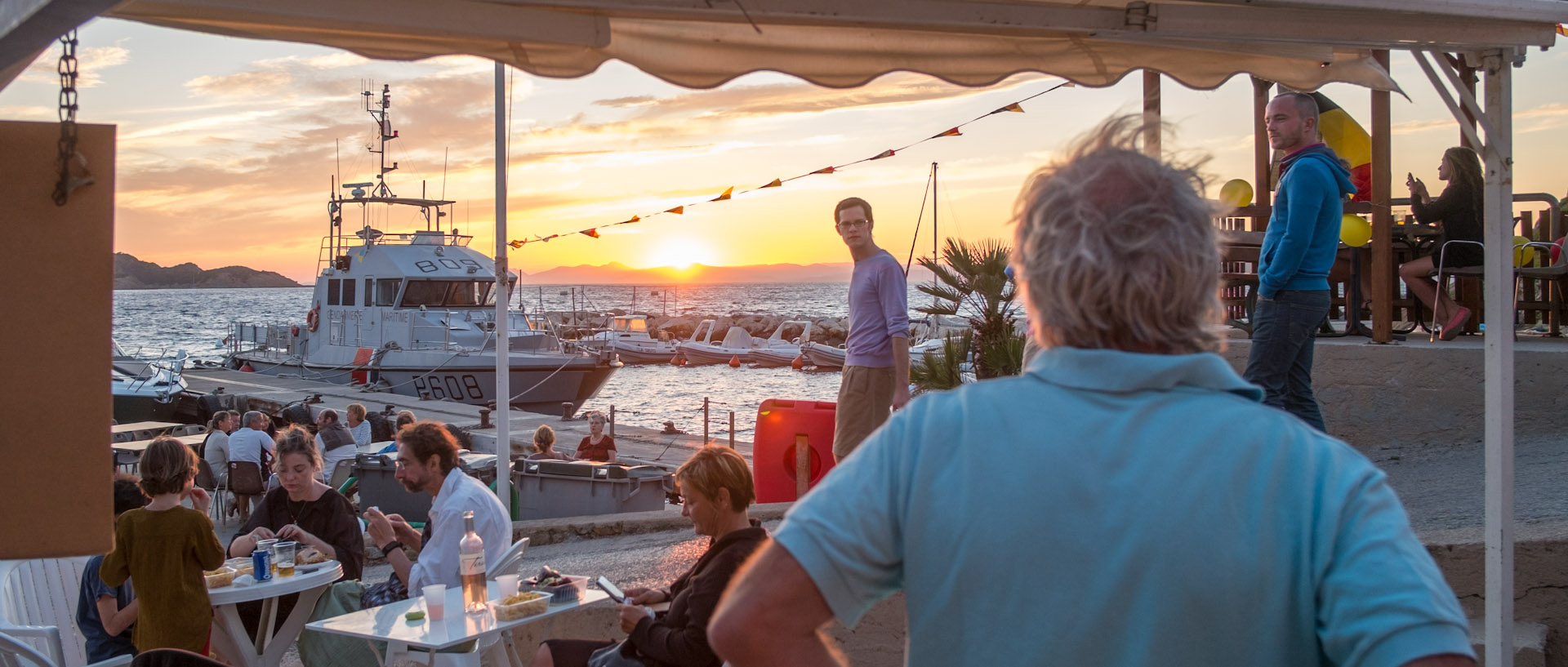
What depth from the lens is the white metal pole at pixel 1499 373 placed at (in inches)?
127

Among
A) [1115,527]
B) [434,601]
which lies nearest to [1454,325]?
[434,601]

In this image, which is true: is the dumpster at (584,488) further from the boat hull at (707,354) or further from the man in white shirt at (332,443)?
the boat hull at (707,354)

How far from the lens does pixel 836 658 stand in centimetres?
124

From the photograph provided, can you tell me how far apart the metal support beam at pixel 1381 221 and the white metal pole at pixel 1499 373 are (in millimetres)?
3167

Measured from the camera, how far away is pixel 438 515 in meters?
4.58

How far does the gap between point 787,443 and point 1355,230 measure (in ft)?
12.3

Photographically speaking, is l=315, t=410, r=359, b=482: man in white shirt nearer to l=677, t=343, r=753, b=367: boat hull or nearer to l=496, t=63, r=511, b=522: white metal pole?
l=496, t=63, r=511, b=522: white metal pole

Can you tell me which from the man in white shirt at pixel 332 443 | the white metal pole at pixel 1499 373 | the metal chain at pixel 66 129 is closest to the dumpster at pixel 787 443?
the white metal pole at pixel 1499 373

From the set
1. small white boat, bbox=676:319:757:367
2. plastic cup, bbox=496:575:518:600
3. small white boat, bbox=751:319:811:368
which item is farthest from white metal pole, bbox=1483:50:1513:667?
small white boat, bbox=676:319:757:367

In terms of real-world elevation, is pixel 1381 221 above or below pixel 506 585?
above

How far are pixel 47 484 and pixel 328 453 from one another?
35.8 ft

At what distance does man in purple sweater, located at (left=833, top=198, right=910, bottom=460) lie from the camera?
4.98 meters

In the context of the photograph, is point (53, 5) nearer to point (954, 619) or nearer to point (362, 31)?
point (362, 31)

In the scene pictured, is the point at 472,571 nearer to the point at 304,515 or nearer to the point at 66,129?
the point at 304,515
